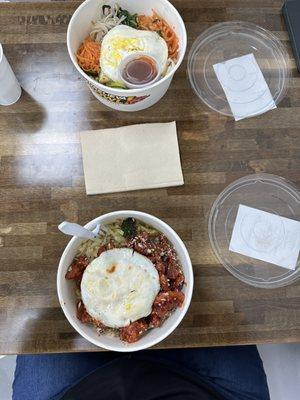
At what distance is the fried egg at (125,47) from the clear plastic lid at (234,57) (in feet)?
0.35

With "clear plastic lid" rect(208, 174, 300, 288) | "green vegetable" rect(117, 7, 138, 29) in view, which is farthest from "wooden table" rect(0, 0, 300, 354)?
"green vegetable" rect(117, 7, 138, 29)

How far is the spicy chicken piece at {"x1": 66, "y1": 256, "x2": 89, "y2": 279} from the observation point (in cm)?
72

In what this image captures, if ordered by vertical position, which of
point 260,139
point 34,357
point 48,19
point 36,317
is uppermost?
point 48,19

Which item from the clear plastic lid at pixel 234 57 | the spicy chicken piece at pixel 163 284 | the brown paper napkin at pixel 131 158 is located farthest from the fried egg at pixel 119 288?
the clear plastic lid at pixel 234 57

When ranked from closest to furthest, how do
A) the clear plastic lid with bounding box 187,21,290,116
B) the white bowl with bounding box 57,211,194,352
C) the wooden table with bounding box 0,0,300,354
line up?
1. the white bowl with bounding box 57,211,194,352
2. the wooden table with bounding box 0,0,300,354
3. the clear plastic lid with bounding box 187,21,290,116

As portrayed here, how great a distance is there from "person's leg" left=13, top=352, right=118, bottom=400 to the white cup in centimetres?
58

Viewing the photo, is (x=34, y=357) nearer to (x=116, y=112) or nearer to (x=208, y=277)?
(x=208, y=277)

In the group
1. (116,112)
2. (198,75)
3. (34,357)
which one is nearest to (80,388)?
(34,357)

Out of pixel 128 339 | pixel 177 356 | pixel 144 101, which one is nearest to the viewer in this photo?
pixel 128 339

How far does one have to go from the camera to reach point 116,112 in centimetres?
86

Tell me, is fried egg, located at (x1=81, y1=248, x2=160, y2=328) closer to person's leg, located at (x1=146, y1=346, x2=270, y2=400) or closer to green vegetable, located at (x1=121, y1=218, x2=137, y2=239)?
green vegetable, located at (x1=121, y1=218, x2=137, y2=239)

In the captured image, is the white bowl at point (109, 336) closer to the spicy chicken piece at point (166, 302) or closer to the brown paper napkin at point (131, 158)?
the spicy chicken piece at point (166, 302)

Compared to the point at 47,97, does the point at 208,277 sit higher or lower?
lower

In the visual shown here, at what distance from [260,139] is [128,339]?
48 centimetres
